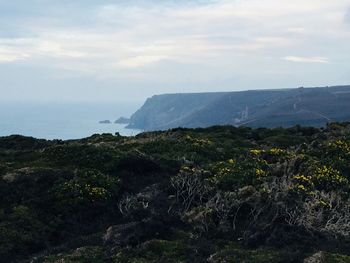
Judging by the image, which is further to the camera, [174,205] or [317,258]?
[174,205]

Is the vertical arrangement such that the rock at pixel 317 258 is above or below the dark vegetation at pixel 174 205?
below

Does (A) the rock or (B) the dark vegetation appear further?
(B) the dark vegetation

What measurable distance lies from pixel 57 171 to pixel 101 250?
7.67 m

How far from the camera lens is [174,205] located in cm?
1952

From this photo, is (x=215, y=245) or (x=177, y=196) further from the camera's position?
(x=177, y=196)

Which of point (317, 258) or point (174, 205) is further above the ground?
point (174, 205)

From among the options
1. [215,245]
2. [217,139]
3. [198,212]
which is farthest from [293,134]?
[215,245]

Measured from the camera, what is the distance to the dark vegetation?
15.2 metres

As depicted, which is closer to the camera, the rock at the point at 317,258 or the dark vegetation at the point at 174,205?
the rock at the point at 317,258

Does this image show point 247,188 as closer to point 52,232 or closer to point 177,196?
point 177,196

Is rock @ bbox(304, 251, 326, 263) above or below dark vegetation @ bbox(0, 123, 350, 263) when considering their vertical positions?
below

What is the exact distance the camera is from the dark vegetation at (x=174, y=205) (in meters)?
15.2

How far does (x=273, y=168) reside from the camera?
75.7 ft

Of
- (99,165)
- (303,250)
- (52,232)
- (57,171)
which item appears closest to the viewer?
(303,250)
